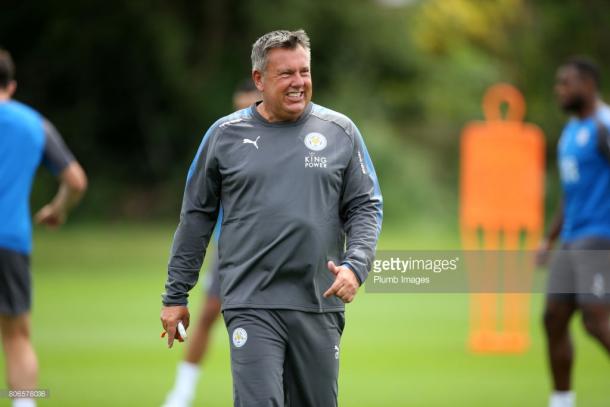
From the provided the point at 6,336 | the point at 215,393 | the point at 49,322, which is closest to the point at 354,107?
the point at 49,322

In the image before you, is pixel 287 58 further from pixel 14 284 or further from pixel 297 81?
pixel 14 284

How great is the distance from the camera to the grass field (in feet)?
34.1

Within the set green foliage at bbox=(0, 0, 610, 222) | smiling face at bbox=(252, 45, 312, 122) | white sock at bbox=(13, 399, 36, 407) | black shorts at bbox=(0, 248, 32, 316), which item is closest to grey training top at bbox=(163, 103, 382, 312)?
smiling face at bbox=(252, 45, 312, 122)

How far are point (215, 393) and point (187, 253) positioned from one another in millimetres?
4698

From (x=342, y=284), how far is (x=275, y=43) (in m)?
1.34

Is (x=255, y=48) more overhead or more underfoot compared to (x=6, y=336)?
more overhead

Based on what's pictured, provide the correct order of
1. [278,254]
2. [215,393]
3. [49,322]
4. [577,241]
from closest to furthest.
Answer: [278,254] → [577,241] → [215,393] → [49,322]

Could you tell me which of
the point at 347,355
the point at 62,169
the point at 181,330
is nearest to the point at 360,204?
the point at 181,330

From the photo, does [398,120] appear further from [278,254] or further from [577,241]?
[278,254]

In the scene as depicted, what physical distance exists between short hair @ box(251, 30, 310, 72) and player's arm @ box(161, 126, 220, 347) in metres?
0.43

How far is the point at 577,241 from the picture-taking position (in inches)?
348

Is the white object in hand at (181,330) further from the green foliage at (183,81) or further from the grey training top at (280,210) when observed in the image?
the green foliage at (183,81)

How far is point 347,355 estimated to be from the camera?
1334 centimetres

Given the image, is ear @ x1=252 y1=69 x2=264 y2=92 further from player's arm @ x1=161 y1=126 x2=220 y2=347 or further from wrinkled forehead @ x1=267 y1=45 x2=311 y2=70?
player's arm @ x1=161 y1=126 x2=220 y2=347
